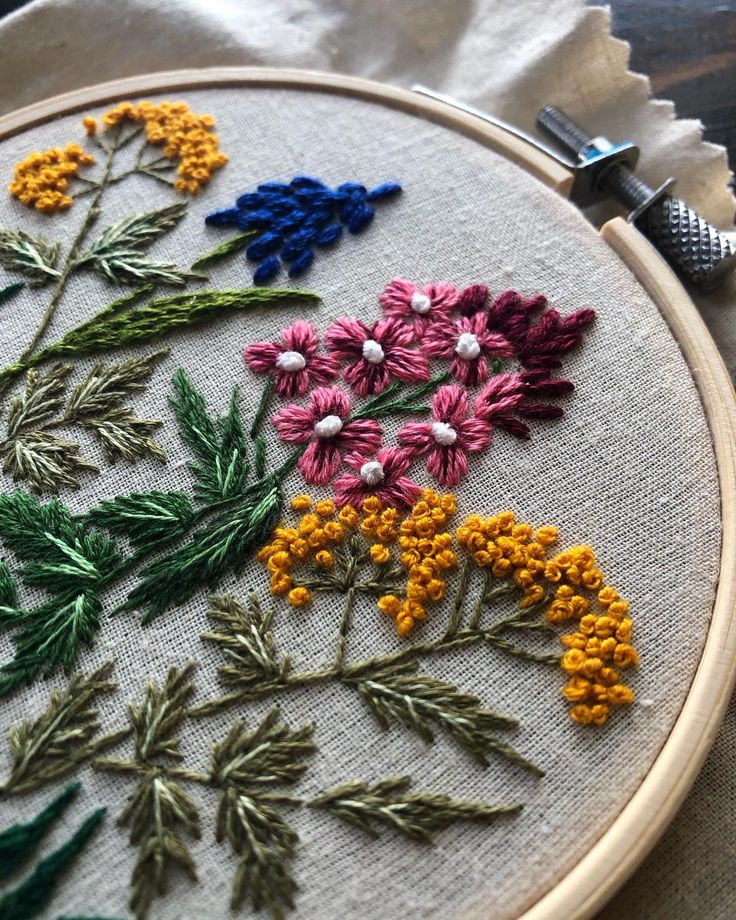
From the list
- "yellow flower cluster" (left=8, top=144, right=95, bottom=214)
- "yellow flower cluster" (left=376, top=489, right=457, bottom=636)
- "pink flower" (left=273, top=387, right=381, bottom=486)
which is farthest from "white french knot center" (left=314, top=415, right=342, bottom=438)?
"yellow flower cluster" (left=8, top=144, right=95, bottom=214)

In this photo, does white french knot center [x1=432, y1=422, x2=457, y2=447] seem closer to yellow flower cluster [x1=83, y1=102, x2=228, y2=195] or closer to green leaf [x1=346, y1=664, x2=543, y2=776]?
green leaf [x1=346, y1=664, x2=543, y2=776]

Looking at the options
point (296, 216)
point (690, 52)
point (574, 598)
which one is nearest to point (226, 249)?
point (296, 216)

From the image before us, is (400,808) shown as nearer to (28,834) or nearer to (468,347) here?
(28,834)

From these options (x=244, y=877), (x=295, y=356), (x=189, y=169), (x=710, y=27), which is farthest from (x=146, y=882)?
(x=710, y=27)

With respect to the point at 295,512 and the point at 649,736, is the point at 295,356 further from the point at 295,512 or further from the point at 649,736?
the point at 649,736

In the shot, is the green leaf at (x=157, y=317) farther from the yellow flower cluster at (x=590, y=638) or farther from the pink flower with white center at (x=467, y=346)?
the yellow flower cluster at (x=590, y=638)

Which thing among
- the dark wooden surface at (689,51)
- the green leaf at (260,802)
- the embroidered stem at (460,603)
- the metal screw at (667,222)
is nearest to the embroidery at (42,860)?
the green leaf at (260,802)

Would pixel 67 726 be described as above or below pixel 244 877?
above
